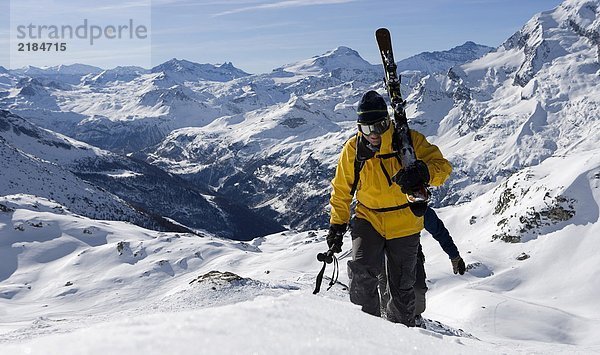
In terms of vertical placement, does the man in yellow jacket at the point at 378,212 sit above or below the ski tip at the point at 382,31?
below

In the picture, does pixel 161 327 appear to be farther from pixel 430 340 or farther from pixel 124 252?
pixel 124 252

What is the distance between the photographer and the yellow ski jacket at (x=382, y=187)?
8.00 metres

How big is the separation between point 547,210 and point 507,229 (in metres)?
4.45

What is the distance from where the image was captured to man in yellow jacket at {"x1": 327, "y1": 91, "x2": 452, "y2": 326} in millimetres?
7969

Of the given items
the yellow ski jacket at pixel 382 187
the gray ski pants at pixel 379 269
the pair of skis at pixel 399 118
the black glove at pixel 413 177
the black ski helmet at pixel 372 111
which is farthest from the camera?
the gray ski pants at pixel 379 269

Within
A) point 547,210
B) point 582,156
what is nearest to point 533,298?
point 547,210

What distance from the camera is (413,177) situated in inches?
289

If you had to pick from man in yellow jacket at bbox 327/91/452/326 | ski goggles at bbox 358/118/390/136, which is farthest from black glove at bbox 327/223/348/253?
ski goggles at bbox 358/118/390/136

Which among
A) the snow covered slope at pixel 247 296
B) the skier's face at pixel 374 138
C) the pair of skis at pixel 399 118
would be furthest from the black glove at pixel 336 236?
the skier's face at pixel 374 138

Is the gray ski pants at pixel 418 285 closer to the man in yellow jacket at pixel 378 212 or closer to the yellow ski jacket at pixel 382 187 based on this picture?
the man in yellow jacket at pixel 378 212

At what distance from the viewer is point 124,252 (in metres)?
57.2

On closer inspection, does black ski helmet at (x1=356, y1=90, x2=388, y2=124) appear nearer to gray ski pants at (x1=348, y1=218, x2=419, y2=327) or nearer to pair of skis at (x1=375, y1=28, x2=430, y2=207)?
pair of skis at (x1=375, y1=28, x2=430, y2=207)

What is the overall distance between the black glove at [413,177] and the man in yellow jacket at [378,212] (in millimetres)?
228

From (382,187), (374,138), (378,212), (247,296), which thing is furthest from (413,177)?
(247,296)
